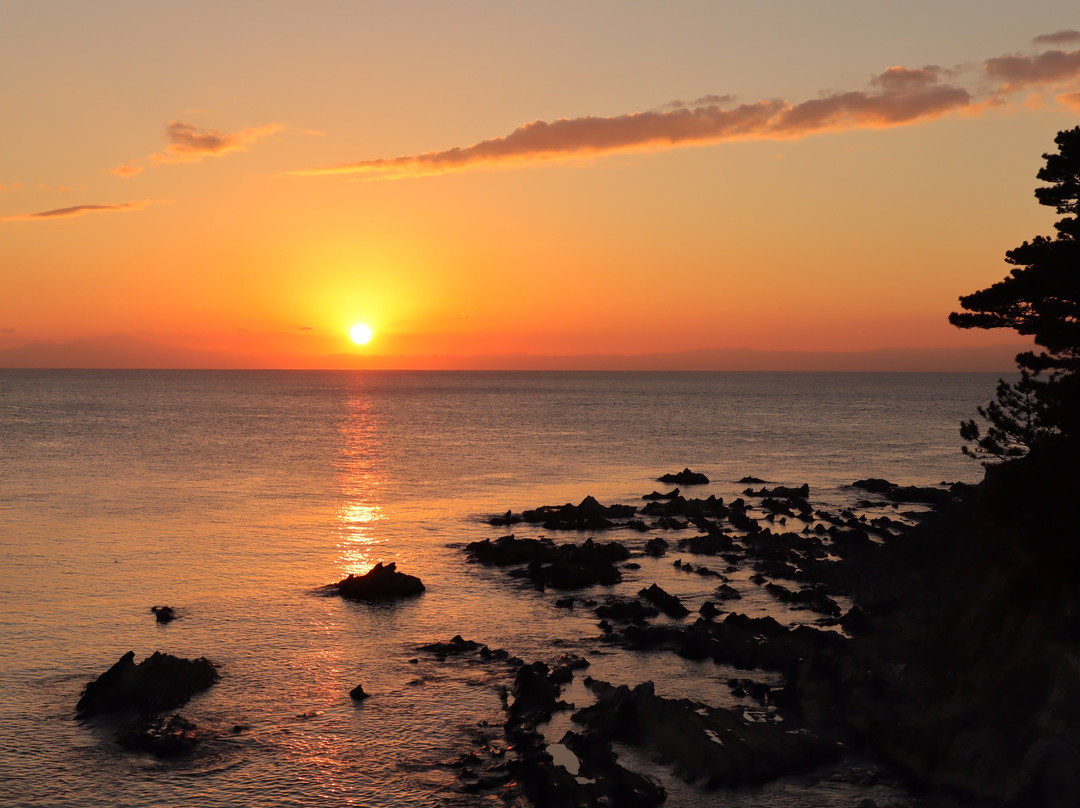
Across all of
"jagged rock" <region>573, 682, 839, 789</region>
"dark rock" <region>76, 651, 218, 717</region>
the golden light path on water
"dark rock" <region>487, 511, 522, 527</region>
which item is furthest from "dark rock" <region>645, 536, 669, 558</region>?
"dark rock" <region>76, 651, 218, 717</region>

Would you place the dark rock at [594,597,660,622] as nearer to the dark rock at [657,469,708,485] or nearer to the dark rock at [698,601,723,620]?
the dark rock at [698,601,723,620]

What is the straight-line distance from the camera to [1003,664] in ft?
91.5

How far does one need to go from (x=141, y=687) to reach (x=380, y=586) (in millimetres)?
17584

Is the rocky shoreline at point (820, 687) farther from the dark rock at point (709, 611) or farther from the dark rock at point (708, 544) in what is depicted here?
the dark rock at point (708, 544)

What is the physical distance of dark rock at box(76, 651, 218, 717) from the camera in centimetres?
3173

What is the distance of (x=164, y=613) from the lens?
143 ft

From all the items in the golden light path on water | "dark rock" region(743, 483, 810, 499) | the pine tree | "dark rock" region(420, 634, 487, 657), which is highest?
the pine tree

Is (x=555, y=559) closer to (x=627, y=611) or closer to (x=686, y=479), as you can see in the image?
(x=627, y=611)

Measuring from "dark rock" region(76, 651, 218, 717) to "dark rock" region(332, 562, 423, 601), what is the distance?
14984 mm

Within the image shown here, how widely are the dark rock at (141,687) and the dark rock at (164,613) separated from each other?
9102 millimetres

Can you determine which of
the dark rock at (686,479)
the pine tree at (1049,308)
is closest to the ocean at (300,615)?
the dark rock at (686,479)

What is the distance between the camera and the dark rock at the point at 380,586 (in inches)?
1917

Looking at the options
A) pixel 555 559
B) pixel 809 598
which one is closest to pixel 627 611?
pixel 809 598

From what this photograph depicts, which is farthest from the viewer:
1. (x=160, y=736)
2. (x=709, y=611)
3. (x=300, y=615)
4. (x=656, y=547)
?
(x=656, y=547)
